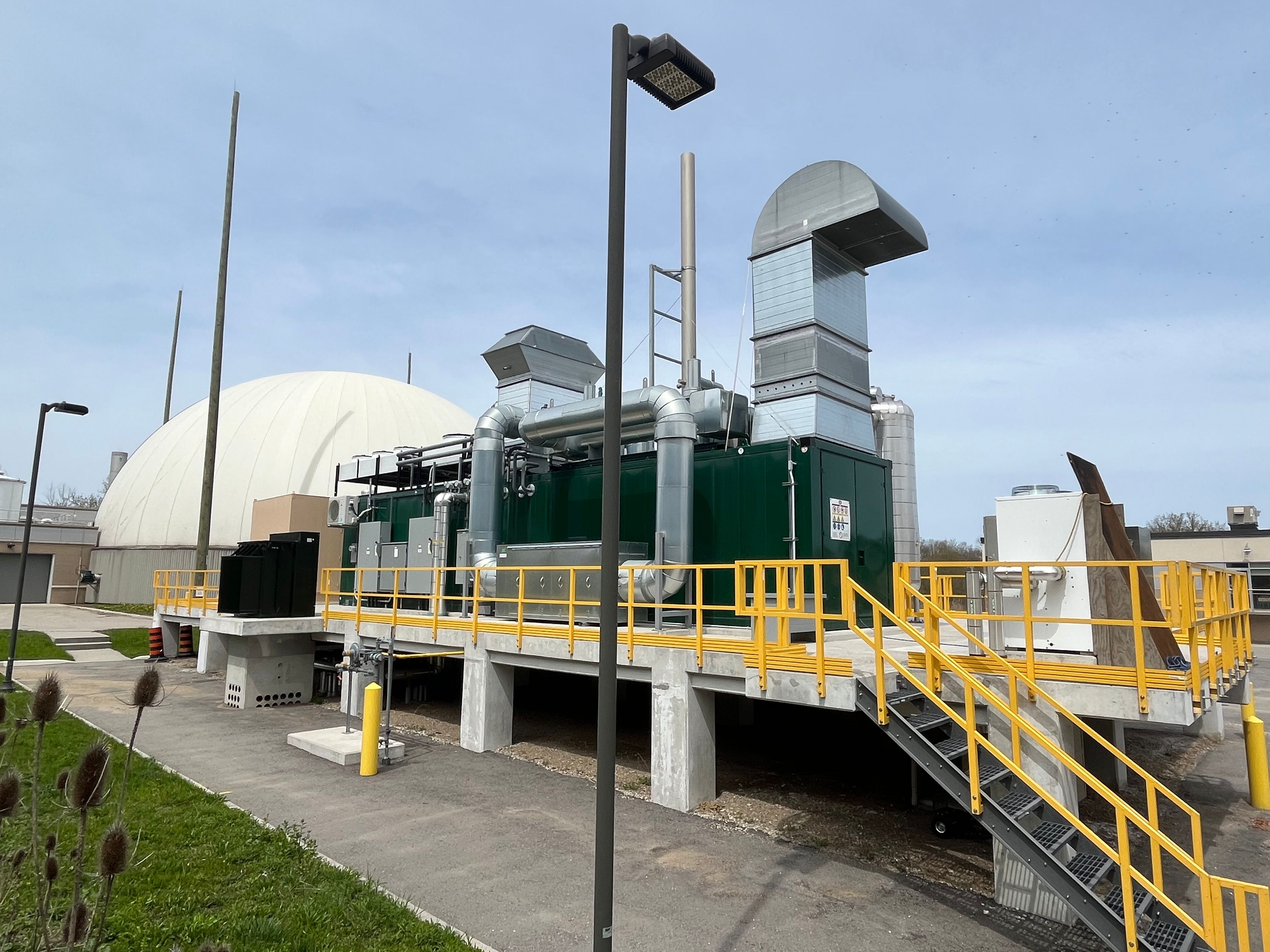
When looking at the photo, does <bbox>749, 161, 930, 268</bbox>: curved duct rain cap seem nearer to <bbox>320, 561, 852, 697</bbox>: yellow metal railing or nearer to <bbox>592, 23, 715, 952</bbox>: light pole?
<bbox>320, 561, 852, 697</bbox>: yellow metal railing

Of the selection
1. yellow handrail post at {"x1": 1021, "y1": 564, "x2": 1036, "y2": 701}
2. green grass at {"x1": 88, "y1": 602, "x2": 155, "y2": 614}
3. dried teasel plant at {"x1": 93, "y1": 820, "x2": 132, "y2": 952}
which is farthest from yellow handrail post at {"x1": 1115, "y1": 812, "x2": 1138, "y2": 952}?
green grass at {"x1": 88, "y1": 602, "x2": 155, "y2": 614}

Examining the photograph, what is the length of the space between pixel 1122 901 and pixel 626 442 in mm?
10324

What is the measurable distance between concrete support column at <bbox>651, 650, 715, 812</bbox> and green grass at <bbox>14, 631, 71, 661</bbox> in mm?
20315

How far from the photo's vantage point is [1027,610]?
6.98 m

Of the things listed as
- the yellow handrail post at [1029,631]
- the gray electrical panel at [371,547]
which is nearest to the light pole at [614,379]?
the yellow handrail post at [1029,631]

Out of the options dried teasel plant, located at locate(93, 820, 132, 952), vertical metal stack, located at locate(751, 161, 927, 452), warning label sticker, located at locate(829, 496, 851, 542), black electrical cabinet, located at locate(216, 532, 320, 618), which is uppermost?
vertical metal stack, located at locate(751, 161, 927, 452)

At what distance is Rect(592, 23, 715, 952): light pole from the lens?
14.3 feet

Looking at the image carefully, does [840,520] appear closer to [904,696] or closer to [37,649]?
[904,696]

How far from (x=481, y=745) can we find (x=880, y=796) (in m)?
5.79

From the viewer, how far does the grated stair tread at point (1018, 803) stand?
20.4 feet

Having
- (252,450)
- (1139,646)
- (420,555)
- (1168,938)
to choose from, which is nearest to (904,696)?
(1139,646)

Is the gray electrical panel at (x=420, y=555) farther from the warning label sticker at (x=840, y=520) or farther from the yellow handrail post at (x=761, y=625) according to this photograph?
the yellow handrail post at (x=761, y=625)

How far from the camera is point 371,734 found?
34.8 ft

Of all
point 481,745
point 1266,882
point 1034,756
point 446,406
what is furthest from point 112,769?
point 446,406
